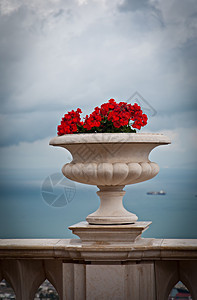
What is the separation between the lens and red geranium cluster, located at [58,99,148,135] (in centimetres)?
265

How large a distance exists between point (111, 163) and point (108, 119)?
0.27m

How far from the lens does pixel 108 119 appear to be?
8.73ft

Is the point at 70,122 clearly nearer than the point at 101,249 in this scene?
No

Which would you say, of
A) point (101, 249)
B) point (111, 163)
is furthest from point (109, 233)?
point (111, 163)

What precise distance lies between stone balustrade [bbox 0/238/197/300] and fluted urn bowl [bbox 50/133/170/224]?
181 millimetres

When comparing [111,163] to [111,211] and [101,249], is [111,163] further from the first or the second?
[101,249]

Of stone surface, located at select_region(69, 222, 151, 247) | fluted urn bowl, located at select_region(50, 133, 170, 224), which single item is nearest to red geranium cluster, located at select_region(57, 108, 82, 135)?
fluted urn bowl, located at select_region(50, 133, 170, 224)

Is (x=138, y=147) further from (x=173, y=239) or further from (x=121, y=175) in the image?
(x=173, y=239)

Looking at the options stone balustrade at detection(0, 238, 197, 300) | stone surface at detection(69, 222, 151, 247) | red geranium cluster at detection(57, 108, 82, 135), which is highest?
red geranium cluster at detection(57, 108, 82, 135)

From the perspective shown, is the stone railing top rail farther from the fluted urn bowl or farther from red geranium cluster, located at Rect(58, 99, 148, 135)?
red geranium cluster, located at Rect(58, 99, 148, 135)

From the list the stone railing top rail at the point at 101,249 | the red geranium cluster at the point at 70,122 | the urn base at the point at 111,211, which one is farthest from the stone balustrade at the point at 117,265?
the red geranium cluster at the point at 70,122

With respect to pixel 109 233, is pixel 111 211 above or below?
above

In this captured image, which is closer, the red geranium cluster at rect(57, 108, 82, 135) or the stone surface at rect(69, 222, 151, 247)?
the stone surface at rect(69, 222, 151, 247)

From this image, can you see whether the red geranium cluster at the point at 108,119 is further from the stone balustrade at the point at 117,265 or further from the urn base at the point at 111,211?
the stone balustrade at the point at 117,265
